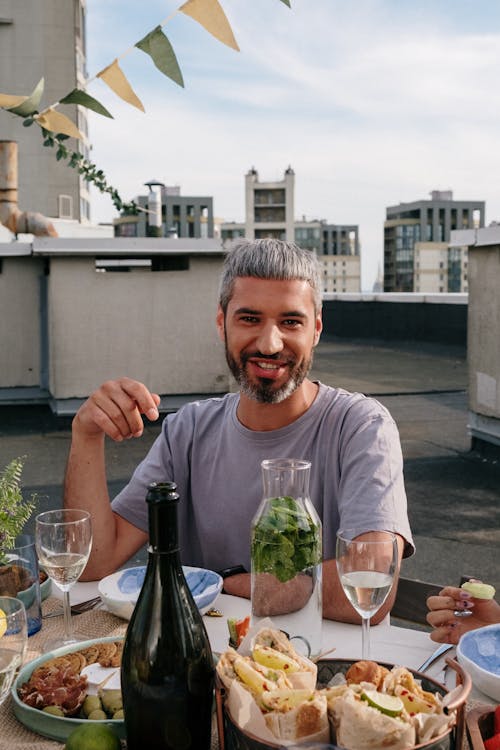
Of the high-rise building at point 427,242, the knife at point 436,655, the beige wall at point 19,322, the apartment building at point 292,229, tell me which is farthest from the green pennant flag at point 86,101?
the high-rise building at point 427,242

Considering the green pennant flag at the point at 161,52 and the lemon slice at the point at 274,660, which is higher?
the green pennant flag at the point at 161,52

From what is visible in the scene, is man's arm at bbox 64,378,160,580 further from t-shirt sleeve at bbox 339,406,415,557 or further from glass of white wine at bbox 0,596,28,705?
glass of white wine at bbox 0,596,28,705

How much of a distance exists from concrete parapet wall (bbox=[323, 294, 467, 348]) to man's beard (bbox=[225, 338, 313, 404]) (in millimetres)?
12702

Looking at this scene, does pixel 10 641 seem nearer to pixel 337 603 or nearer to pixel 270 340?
pixel 337 603

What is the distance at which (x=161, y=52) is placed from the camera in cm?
148

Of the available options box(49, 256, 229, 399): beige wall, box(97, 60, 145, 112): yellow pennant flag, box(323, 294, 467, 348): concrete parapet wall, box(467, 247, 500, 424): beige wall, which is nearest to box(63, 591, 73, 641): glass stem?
box(97, 60, 145, 112): yellow pennant flag

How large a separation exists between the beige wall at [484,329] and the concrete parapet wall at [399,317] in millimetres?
7940

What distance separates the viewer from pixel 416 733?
2.56 ft

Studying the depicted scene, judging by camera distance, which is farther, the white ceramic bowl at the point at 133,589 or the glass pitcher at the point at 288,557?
the white ceramic bowl at the point at 133,589

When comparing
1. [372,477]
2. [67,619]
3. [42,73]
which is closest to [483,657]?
[372,477]

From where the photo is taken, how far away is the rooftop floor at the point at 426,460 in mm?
4336

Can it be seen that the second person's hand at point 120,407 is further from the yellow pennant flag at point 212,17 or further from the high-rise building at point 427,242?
the high-rise building at point 427,242

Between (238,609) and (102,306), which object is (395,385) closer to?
(102,306)

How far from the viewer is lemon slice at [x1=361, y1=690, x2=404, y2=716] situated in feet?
2.56
